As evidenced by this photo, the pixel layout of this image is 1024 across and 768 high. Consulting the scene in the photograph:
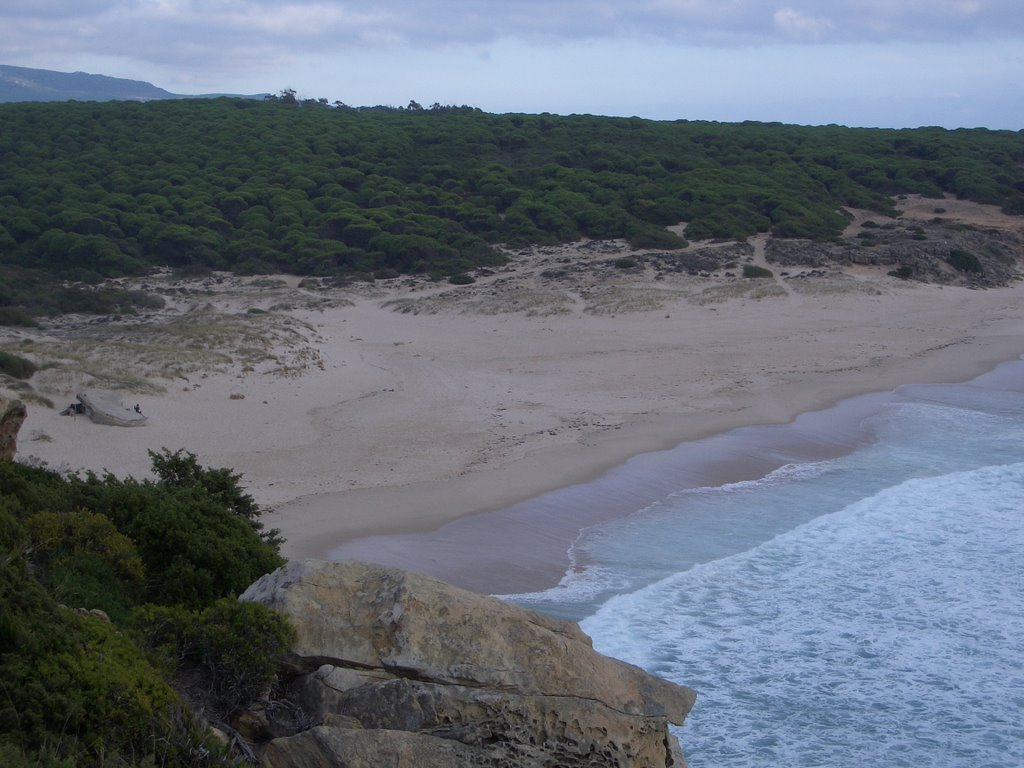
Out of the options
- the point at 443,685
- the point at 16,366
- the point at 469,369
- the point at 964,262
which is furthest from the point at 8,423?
the point at 964,262

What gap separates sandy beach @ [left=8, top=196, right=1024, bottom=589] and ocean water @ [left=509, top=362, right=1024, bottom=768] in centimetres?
233

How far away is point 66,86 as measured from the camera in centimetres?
15212

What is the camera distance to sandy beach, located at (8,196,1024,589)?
13461 millimetres

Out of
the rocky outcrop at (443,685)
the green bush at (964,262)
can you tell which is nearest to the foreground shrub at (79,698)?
the rocky outcrop at (443,685)

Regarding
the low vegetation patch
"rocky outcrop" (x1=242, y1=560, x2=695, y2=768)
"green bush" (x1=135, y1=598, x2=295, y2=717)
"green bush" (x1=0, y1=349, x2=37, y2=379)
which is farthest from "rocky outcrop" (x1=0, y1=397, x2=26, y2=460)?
the low vegetation patch

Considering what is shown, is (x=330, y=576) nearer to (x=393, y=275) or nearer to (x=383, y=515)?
(x=383, y=515)

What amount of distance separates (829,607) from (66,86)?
16549 centimetres

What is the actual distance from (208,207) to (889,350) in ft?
79.5

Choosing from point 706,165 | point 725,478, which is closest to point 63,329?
point 725,478

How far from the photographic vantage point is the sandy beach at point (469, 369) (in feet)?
44.2

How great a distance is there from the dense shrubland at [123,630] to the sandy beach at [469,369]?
327 centimetres

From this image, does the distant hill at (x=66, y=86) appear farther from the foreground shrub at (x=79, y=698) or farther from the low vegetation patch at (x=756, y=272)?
the foreground shrub at (x=79, y=698)

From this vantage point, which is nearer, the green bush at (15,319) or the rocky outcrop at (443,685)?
the rocky outcrop at (443,685)

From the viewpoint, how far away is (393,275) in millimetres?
31438
